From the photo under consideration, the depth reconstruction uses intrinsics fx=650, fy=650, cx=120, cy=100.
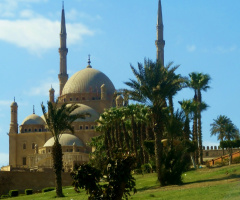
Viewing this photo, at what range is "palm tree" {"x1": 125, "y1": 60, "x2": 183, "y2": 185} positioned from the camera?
107ft

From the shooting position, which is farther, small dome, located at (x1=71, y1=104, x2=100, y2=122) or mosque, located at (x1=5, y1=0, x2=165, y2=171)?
small dome, located at (x1=71, y1=104, x2=100, y2=122)

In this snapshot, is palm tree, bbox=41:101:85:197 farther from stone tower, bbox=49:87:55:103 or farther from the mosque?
stone tower, bbox=49:87:55:103

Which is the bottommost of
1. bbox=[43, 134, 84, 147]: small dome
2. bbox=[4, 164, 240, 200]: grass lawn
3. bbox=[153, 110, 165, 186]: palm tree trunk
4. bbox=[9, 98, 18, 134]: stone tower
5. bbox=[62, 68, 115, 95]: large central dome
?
bbox=[4, 164, 240, 200]: grass lawn

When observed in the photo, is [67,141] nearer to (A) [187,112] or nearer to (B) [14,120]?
(B) [14,120]

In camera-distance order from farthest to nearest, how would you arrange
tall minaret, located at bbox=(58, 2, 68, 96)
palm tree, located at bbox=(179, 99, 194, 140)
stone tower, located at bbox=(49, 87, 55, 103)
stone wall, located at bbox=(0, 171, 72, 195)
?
tall minaret, located at bbox=(58, 2, 68, 96) < stone tower, located at bbox=(49, 87, 55, 103) < stone wall, located at bbox=(0, 171, 72, 195) < palm tree, located at bbox=(179, 99, 194, 140)

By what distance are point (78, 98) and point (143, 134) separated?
4361cm

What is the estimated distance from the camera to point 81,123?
84.3 m

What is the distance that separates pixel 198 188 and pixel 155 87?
7375mm

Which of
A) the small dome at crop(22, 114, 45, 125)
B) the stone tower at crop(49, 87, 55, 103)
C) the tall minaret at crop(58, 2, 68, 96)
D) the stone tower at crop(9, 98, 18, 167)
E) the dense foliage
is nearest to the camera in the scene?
the dense foliage

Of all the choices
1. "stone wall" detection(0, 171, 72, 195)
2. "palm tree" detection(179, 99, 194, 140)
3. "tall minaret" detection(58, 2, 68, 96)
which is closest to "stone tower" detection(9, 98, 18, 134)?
"tall minaret" detection(58, 2, 68, 96)

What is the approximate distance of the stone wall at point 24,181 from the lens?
53.1 metres

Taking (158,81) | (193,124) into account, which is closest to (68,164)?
(193,124)

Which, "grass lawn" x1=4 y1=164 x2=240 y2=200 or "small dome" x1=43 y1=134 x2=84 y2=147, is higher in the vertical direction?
"small dome" x1=43 y1=134 x2=84 y2=147

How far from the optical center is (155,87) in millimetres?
32406
